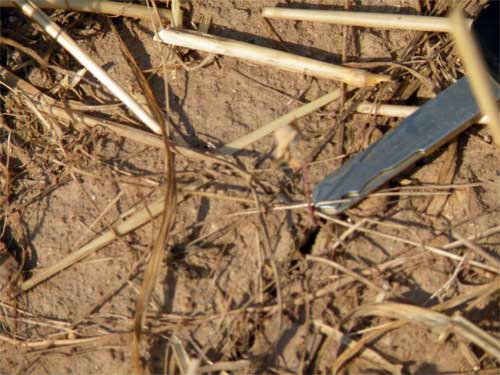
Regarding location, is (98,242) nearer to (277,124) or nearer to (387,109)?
(277,124)

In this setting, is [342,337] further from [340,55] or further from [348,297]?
[340,55]

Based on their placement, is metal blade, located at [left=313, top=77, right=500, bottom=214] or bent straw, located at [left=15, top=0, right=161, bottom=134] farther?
bent straw, located at [left=15, top=0, right=161, bottom=134]

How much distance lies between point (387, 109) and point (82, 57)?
2.61 feet

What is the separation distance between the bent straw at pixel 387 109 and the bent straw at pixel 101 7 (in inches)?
22.9

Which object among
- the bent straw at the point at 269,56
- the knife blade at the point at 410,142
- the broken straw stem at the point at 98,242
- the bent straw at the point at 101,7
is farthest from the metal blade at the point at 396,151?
the bent straw at the point at 101,7

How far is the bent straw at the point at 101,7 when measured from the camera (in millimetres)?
2033

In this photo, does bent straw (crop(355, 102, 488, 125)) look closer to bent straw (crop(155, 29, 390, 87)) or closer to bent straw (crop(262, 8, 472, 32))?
bent straw (crop(155, 29, 390, 87))

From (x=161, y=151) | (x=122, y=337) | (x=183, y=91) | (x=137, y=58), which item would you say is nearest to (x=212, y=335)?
(x=122, y=337)

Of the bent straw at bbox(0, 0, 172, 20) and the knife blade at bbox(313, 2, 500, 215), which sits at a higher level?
the bent straw at bbox(0, 0, 172, 20)

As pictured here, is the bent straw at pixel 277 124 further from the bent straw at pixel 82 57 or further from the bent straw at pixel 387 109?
the bent straw at pixel 82 57

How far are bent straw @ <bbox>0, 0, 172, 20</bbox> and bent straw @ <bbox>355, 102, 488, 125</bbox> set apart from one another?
0.58m

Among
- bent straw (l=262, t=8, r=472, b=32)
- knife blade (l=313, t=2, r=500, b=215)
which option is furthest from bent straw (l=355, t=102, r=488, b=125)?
bent straw (l=262, t=8, r=472, b=32)

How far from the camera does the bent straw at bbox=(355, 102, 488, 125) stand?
182cm

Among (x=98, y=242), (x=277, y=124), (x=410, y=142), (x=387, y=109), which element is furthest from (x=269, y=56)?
(x=98, y=242)
